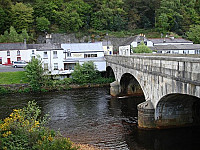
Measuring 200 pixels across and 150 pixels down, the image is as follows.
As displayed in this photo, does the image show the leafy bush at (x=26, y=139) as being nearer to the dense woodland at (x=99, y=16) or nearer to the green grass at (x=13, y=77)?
the green grass at (x=13, y=77)

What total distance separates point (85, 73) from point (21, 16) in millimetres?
48075

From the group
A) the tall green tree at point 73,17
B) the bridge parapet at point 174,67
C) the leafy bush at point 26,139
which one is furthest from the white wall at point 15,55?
the leafy bush at point 26,139

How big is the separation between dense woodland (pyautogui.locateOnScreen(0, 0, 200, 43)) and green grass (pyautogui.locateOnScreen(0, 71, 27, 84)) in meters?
32.4

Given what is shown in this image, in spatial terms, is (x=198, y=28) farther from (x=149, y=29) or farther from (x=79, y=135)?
(x=79, y=135)

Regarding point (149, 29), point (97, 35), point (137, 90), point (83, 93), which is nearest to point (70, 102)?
point (83, 93)

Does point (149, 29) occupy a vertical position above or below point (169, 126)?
above

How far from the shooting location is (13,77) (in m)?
49.6

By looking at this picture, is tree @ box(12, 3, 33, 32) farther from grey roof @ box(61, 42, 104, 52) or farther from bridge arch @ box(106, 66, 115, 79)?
bridge arch @ box(106, 66, 115, 79)

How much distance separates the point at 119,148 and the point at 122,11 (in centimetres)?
9362

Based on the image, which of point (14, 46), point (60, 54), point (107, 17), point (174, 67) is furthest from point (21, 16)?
point (174, 67)

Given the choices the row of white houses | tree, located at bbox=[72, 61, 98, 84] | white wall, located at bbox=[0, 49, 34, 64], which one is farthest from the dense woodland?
tree, located at bbox=[72, 61, 98, 84]

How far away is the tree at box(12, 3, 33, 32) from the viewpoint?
84.3 m

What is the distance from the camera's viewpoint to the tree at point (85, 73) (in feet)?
162

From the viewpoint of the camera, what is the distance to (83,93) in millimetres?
42750
